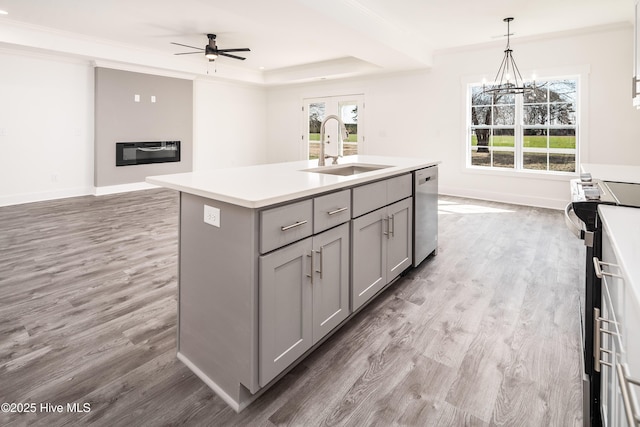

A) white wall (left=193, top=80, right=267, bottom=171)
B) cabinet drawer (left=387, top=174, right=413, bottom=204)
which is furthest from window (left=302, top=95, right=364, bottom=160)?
cabinet drawer (left=387, top=174, right=413, bottom=204)

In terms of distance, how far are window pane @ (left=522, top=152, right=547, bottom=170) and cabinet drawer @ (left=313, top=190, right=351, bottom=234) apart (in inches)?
213

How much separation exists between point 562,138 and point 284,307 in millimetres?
6040

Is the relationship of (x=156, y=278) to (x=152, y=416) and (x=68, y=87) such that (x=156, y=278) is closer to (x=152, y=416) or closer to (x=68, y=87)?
(x=152, y=416)

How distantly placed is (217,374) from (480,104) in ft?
21.4

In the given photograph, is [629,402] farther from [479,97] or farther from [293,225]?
[479,97]

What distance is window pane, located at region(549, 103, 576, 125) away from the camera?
5715 mm

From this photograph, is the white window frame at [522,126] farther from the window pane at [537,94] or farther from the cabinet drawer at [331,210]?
the cabinet drawer at [331,210]

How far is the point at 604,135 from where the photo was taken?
533cm

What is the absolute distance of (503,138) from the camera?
6371 mm

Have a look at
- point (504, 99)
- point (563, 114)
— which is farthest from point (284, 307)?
point (504, 99)

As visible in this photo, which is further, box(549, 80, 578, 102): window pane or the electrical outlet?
box(549, 80, 578, 102): window pane

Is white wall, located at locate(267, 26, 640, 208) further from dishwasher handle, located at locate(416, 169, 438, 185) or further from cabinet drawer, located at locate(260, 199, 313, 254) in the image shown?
cabinet drawer, located at locate(260, 199, 313, 254)

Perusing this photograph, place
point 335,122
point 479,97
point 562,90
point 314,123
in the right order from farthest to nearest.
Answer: point 314,123
point 335,122
point 479,97
point 562,90

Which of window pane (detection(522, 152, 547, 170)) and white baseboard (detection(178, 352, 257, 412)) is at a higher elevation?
window pane (detection(522, 152, 547, 170))
